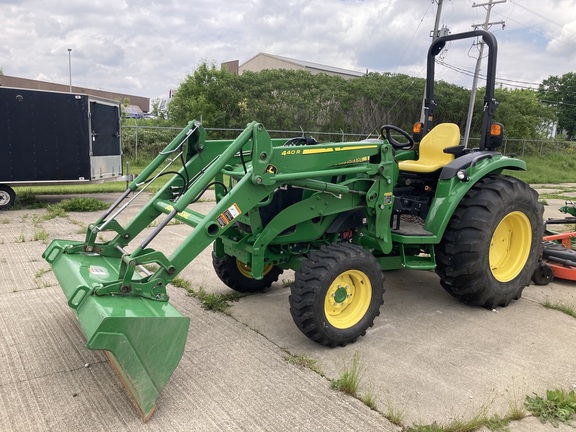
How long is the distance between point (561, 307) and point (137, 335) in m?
4.05

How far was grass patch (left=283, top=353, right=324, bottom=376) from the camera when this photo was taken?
3.46 m

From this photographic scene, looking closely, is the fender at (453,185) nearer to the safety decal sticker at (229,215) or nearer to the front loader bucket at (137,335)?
the safety decal sticker at (229,215)

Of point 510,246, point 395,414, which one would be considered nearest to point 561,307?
point 510,246

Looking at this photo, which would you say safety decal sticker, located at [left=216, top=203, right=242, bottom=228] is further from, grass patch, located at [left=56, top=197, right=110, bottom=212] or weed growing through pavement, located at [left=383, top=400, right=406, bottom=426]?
grass patch, located at [left=56, top=197, right=110, bottom=212]

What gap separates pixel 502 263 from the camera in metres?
4.96

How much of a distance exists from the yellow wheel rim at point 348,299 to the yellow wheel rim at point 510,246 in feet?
5.52

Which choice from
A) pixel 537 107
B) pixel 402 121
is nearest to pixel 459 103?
pixel 402 121

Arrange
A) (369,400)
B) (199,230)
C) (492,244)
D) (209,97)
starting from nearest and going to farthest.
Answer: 1. (369,400)
2. (199,230)
3. (492,244)
4. (209,97)

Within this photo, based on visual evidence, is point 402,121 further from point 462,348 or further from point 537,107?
point 462,348

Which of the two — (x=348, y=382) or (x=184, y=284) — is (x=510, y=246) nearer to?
(x=348, y=382)

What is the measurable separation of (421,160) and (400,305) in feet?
5.18

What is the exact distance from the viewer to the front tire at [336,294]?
3574mm

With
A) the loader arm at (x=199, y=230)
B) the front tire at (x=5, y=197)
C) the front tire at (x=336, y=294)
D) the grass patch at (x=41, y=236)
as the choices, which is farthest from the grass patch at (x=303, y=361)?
the front tire at (x=5, y=197)

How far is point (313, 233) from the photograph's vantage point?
4254 millimetres
